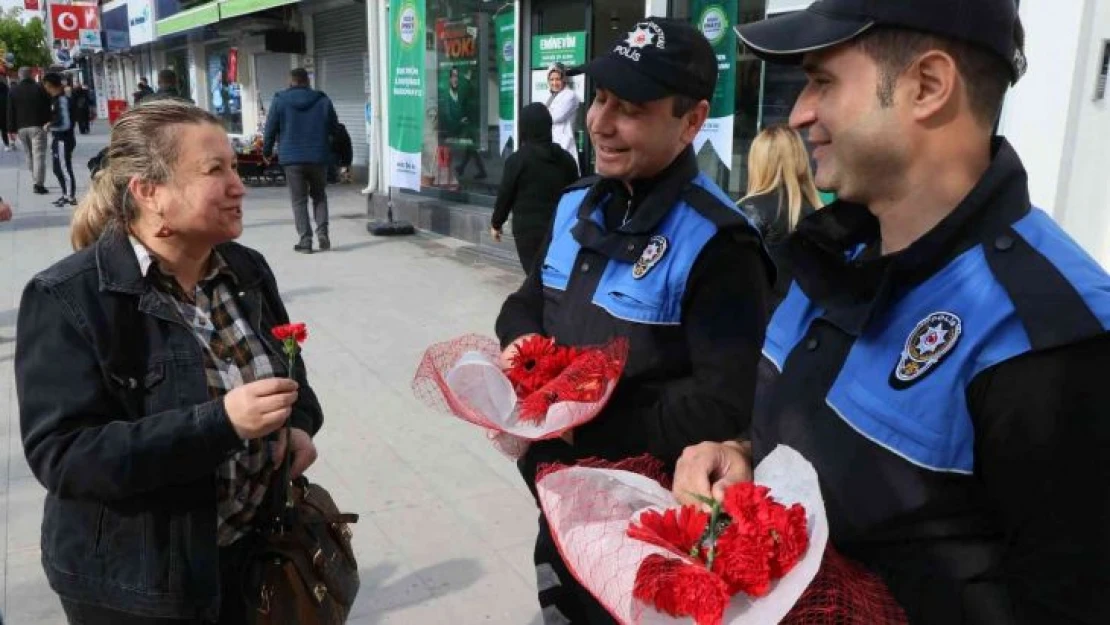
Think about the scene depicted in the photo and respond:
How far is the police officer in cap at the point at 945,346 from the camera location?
960mm

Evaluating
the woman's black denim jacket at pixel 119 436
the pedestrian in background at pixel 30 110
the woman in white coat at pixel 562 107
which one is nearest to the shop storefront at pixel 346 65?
the pedestrian in background at pixel 30 110

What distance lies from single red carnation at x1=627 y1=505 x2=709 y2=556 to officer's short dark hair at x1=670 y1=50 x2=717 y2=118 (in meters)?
1.08

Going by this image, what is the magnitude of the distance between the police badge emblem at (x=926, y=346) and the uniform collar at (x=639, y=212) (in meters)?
0.81

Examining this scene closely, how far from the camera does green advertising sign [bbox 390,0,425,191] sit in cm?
1033

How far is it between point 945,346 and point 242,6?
59.4 ft

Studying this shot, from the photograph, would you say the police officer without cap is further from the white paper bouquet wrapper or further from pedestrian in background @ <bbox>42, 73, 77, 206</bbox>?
pedestrian in background @ <bbox>42, 73, 77, 206</bbox>

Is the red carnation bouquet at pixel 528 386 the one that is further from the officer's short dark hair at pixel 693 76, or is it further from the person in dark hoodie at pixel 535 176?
the person in dark hoodie at pixel 535 176

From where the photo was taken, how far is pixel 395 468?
4.32 m

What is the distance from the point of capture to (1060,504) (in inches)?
37.9

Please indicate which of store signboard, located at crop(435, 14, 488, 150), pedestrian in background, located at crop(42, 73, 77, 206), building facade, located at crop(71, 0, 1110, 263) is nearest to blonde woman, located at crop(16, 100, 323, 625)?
building facade, located at crop(71, 0, 1110, 263)

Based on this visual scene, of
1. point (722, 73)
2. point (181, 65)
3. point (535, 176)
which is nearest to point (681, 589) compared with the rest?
point (535, 176)

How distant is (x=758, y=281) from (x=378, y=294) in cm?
644

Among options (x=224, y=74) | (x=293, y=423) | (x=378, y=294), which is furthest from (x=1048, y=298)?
(x=224, y=74)

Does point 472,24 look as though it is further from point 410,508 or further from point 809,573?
point 809,573
